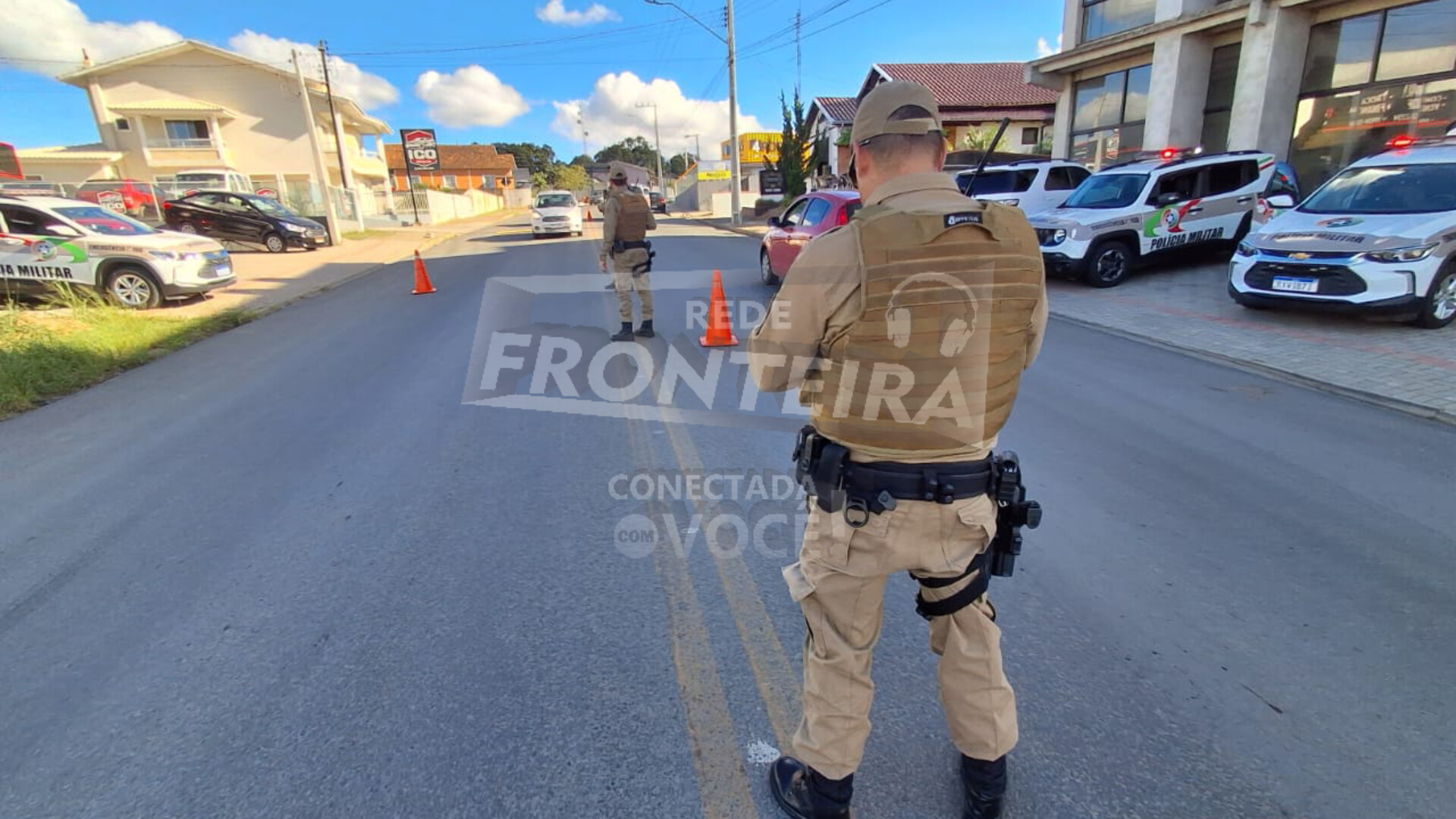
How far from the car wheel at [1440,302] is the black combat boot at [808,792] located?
28.0 ft

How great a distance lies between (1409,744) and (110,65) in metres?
45.7

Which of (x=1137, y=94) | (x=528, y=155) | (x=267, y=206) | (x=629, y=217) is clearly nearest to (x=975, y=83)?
(x=1137, y=94)

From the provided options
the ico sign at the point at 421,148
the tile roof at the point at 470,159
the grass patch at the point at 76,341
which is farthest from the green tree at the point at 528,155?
the grass patch at the point at 76,341

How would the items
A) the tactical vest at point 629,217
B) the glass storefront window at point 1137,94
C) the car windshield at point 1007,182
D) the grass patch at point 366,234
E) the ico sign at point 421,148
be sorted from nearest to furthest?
the tactical vest at point 629,217
the car windshield at point 1007,182
the glass storefront window at point 1137,94
the grass patch at point 366,234
the ico sign at point 421,148

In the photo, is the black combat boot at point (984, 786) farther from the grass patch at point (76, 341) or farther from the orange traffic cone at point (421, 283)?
the orange traffic cone at point (421, 283)

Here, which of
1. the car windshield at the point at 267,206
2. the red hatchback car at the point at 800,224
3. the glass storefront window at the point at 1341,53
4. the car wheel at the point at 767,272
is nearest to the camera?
the red hatchback car at the point at 800,224

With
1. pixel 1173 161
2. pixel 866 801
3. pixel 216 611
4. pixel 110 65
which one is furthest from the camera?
pixel 110 65

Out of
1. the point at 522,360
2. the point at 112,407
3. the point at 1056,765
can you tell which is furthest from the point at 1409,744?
the point at 112,407

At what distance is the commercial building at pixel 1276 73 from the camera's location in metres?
12.2

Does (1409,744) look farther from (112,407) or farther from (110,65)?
(110,65)

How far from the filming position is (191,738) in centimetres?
223

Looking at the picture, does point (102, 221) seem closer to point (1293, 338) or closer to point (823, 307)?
point (823, 307)

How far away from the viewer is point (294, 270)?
15.9 meters

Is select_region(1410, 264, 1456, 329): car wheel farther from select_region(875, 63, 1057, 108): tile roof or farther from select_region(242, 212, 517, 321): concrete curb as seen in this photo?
select_region(875, 63, 1057, 108): tile roof
